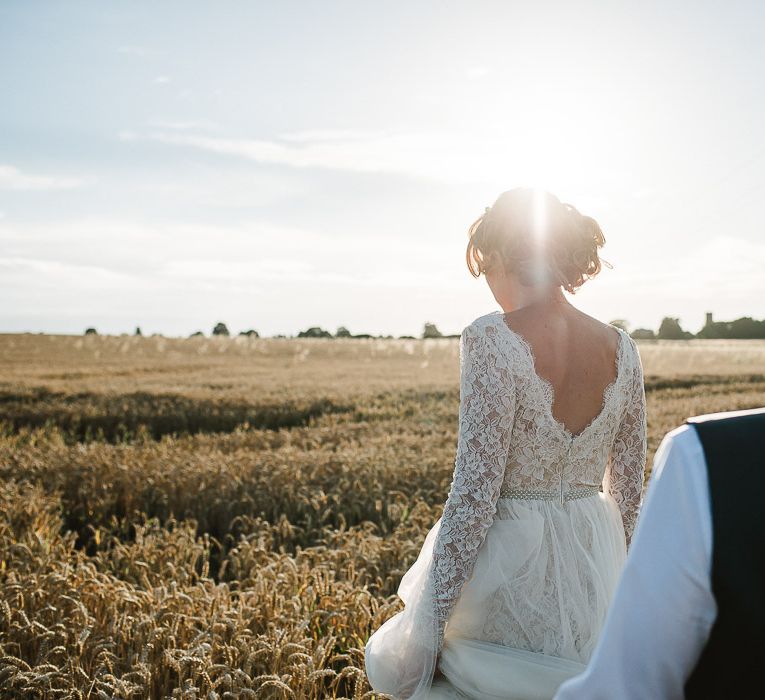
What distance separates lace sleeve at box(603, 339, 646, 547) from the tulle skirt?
36cm

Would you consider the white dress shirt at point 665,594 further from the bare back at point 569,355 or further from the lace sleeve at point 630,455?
the lace sleeve at point 630,455

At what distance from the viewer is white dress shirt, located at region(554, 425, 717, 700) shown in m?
0.84

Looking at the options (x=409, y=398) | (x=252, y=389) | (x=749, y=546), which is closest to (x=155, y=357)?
(x=252, y=389)

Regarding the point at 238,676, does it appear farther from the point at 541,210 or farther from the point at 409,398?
the point at 409,398

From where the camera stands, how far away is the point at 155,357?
40.6m

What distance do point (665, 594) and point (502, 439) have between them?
5.59ft

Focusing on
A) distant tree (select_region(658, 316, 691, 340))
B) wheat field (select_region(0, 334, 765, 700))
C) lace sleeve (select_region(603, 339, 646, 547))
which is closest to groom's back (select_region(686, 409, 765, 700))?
lace sleeve (select_region(603, 339, 646, 547))

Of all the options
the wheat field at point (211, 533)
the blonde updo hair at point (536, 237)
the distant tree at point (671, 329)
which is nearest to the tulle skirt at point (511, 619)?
the blonde updo hair at point (536, 237)

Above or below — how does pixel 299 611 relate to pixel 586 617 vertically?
below

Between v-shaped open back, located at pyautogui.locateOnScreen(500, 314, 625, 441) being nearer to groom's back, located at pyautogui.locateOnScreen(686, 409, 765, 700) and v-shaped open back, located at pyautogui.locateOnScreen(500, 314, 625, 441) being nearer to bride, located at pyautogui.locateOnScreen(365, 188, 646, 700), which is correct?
bride, located at pyautogui.locateOnScreen(365, 188, 646, 700)

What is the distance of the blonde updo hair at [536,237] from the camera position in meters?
2.67

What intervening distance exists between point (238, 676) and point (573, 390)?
2350mm

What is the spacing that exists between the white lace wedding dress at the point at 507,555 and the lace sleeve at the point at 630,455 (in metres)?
0.08

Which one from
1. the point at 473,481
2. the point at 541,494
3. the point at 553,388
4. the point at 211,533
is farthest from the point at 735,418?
the point at 211,533
